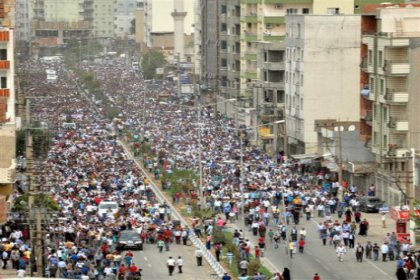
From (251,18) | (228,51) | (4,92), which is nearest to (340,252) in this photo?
(4,92)

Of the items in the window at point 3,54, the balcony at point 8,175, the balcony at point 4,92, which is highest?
the window at point 3,54

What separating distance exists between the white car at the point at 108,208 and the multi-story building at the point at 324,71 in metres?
27.2

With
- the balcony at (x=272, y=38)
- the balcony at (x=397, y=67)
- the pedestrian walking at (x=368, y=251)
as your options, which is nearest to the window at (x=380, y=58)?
the balcony at (x=397, y=67)

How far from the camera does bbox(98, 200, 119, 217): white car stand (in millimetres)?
79375

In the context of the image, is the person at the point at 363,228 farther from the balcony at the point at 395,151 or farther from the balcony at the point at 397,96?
the balcony at the point at 397,96

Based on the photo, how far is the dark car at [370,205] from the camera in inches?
3280

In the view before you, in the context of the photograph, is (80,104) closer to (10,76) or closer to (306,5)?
(306,5)

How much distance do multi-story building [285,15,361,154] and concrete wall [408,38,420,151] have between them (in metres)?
18.8

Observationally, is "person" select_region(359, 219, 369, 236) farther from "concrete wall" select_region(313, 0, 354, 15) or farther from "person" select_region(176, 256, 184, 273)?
"concrete wall" select_region(313, 0, 354, 15)

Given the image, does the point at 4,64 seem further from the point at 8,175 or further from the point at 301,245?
the point at 301,245

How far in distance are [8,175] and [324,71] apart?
32.3 meters

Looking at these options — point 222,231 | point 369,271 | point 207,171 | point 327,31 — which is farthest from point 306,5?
point 369,271

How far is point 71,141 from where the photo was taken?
4574 inches

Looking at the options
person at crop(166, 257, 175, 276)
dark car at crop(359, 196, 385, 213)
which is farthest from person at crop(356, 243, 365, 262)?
dark car at crop(359, 196, 385, 213)
